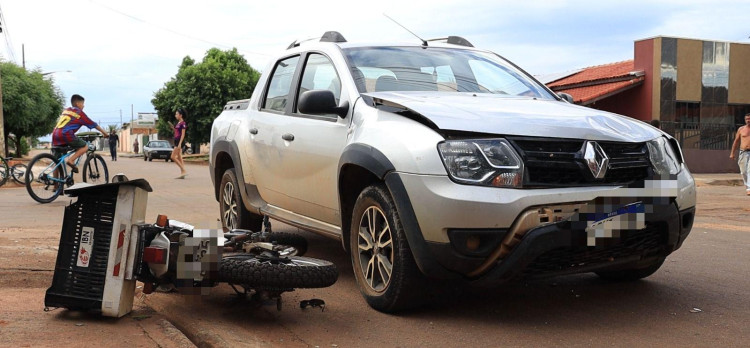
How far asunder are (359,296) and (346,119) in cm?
116

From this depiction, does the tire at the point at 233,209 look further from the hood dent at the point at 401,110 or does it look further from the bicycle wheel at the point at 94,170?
the bicycle wheel at the point at 94,170

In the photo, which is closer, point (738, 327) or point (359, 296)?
point (738, 327)

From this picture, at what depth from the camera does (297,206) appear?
564cm

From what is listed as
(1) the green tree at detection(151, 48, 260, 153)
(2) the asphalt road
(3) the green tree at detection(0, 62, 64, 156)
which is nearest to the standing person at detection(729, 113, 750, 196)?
(2) the asphalt road

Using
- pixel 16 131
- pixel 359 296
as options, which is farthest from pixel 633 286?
pixel 16 131

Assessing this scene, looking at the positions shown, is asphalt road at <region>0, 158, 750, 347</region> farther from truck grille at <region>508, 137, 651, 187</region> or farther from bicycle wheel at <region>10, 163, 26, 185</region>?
bicycle wheel at <region>10, 163, 26, 185</region>

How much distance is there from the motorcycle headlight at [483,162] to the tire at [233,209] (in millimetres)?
2932

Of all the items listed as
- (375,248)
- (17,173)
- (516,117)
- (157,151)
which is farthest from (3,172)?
(157,151)

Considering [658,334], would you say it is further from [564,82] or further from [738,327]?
Answer: [564,82]

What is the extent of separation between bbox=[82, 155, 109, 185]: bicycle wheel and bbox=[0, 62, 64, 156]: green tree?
32320 millimetres

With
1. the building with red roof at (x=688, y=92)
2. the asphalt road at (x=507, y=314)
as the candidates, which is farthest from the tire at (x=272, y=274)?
the building with red roof at (x=688, y=92)

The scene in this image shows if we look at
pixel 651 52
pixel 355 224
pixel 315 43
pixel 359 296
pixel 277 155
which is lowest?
pixel 359 296

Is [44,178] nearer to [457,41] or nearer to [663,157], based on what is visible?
[457,41]

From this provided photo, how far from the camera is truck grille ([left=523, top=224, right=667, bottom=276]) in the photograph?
403cm
